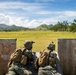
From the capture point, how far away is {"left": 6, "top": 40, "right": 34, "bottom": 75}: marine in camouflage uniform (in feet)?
35.3

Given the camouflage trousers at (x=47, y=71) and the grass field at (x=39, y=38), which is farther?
the grass field at (x=39, y=38)

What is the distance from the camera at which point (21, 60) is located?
35.9 ft

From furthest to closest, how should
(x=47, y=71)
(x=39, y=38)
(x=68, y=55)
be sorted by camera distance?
(x=39, y=38)
(x=68, y=55)
(x=47, y=71)

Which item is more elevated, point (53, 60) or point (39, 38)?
point (53, 60)

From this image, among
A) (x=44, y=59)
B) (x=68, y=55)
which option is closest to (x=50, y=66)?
(x=44, y=59)

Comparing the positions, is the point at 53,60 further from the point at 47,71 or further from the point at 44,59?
the point at 47,71

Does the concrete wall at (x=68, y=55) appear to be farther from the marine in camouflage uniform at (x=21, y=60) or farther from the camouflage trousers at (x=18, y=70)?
the camouflage trousers at (x=18, y=70)

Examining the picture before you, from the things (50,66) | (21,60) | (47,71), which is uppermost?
(21,60)

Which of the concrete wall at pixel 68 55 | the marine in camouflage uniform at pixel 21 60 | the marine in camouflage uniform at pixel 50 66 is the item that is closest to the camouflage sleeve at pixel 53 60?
the marine in camouflage uniform at pixel 50 66

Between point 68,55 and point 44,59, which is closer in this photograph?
point 44,59

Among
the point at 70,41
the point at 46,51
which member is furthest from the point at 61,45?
the point at 46,51

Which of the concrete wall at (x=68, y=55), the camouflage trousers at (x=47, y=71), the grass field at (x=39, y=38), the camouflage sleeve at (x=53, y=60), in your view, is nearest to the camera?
the camouflage trousers at (x=47, y=71)

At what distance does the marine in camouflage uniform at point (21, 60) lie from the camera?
10.8 meters

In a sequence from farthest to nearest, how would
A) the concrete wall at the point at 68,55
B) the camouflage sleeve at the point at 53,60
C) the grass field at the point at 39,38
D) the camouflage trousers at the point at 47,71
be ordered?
the grass field at the point at 39,38, the concrete wall at the point at 68,55, the camouflage sleeve at the point at 53,60, the camouflage trousers at the point at 47,71
